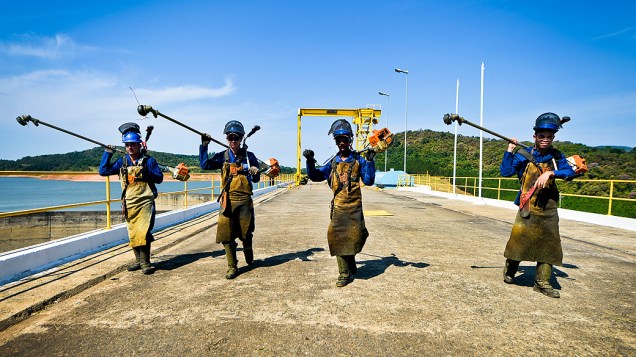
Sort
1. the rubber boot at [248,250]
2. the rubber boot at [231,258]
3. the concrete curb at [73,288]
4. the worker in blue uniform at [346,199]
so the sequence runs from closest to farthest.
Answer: the concrete curb at [73,288], the worker in blue uniform at [346,199], the rubber boot at [231,258], the rubber boot at [248,250]

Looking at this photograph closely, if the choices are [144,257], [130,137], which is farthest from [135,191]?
[144,257]

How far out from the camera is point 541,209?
3.97 meters

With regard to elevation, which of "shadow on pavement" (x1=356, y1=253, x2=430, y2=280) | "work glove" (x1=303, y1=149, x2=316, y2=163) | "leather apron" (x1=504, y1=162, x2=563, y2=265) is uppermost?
"work glove" (x1=303, y1=149, x2=316, y2=163)

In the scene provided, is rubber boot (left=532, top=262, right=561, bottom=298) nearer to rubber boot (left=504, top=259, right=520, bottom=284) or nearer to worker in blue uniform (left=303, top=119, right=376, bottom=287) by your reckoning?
rubber boot (left=504, top=259, right=520, bottom=284)

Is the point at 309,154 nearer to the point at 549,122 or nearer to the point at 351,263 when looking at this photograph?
Result: the point at 351,263

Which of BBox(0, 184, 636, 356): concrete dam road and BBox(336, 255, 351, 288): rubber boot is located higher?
BBox(336, 255, 351, 288): rubber boot

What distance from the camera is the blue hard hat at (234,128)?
15.5 feet

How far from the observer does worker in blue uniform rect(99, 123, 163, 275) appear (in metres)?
4.74

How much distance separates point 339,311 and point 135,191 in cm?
322

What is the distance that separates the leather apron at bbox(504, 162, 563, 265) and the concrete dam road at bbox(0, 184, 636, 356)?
17.1 inches

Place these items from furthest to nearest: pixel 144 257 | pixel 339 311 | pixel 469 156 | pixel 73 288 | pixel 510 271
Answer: pixel 469 156
pixel 144 257
pixel 510 271
pixel 73 288
pixel 339 311

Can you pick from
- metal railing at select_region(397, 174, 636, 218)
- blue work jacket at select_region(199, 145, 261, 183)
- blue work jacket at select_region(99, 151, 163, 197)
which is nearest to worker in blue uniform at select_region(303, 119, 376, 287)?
blue work jacket at select_region(199, 145, 261, 183)

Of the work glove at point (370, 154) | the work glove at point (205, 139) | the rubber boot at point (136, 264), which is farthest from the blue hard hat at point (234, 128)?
the rubber boot at point (136, 264)

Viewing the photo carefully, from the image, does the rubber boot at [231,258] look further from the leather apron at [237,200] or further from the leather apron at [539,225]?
the leather apron at [539,225]
